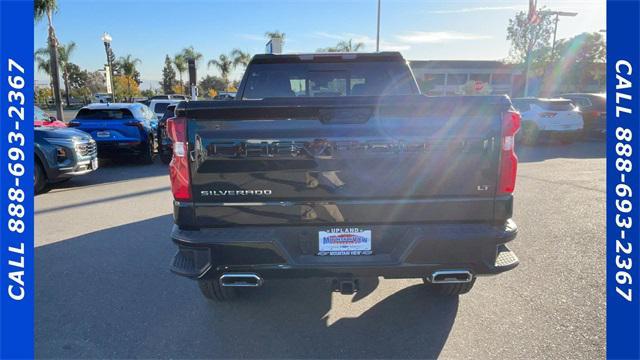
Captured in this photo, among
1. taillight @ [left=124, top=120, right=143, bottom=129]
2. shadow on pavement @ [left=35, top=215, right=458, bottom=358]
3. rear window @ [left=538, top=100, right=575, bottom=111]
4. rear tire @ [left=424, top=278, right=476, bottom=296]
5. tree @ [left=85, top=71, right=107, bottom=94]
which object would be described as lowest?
shadow on pavement @ [left=35, top=215, right=458, bottom=358]

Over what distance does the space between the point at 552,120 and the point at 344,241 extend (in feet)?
44.9

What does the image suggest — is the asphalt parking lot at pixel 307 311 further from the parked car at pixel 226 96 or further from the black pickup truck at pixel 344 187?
the parked car at pixel 226 96

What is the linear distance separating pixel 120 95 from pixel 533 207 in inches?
2157

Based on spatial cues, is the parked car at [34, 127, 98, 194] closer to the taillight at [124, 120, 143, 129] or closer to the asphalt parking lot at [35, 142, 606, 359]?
the taillight at [124, 120, 143, 129]

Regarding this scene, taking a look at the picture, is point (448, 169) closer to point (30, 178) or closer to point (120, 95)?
point (30, 178)

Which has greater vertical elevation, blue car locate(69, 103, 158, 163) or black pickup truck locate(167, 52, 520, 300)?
blue car locate(69, 103, 158, 163)

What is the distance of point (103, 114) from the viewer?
35.7ft

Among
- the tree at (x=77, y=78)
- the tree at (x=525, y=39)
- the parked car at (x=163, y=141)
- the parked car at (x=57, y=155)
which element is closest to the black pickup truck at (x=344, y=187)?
the parked car at (x=57, y=155)

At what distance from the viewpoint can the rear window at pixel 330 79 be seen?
171 inches

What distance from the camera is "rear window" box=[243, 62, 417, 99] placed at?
4336 millimetres

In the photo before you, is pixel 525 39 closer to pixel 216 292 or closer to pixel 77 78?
pixel 216 292

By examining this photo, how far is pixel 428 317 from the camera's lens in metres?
3.24

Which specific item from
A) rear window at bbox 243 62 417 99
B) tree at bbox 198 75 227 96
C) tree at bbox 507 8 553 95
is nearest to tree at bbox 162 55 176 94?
tree at bbox 198 75 227 96

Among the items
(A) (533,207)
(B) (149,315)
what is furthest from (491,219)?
(A) (533,207)
